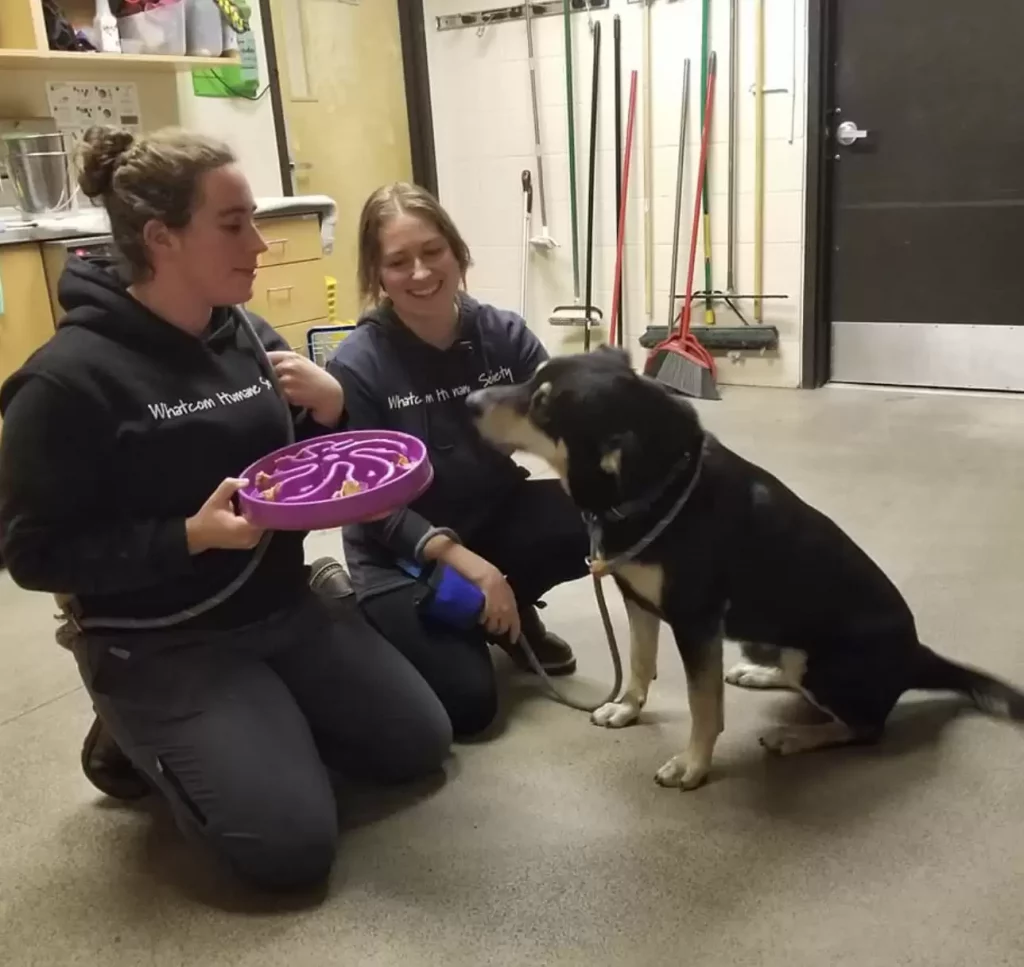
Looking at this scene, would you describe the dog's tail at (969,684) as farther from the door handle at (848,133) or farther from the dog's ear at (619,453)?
the door handle at (848,133)

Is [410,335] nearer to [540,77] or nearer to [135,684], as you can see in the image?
[135,684]

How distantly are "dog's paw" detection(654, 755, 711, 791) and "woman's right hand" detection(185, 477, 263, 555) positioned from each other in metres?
0.82

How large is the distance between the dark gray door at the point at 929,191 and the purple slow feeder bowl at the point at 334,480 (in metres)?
3.22

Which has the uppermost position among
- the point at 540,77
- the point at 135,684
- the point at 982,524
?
the point at 540,77

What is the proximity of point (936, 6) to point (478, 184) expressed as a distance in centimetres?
221

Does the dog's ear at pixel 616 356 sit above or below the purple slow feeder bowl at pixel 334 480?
above

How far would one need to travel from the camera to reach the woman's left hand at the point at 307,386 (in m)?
1.87

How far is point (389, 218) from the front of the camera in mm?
2020

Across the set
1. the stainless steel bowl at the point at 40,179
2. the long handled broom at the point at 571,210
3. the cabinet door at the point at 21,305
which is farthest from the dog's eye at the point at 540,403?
the long handled broom at the point at 571,210

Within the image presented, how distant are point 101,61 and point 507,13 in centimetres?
200

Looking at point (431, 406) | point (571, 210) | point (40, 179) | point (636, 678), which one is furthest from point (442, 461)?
point (571, 210)

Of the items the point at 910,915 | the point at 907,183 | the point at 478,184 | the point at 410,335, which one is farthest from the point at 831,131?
the point at 910,915

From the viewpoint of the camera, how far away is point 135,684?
65.7 inches

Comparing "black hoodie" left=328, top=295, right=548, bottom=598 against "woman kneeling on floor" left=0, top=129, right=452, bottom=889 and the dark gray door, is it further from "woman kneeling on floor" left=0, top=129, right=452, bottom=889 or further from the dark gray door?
the dark gray door
